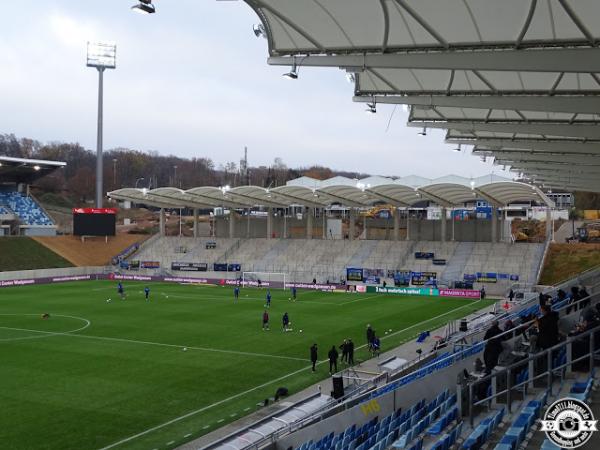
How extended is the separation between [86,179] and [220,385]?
118m

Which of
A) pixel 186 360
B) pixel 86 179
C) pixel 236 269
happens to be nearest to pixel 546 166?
pixel 186 360

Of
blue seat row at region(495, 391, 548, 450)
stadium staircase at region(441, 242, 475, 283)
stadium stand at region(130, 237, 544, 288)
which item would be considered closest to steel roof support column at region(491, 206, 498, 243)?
stadium stand at region(130, 237, 544, 288)

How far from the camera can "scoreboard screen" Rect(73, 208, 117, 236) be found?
236ft

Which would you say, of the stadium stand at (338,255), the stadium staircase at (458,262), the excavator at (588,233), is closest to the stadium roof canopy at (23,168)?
the stadium stand at (338,255)

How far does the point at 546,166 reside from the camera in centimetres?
3403

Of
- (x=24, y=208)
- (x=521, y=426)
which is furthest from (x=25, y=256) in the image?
(x=521, y=426)

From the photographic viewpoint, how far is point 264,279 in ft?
213

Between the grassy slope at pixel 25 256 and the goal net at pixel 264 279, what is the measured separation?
21.1m

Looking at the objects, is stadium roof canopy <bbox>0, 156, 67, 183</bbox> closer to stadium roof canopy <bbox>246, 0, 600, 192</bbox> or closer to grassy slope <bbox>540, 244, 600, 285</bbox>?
grassy slope <bbox>540, 244, 600, 285</bbox>

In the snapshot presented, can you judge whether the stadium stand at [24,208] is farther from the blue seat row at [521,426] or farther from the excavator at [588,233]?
the blue seat row at [521,426]

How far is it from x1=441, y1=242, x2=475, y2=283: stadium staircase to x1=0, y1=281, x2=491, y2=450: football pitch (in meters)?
9.74

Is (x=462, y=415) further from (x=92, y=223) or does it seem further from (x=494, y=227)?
(x=92, y=223)

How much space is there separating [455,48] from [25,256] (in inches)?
2464

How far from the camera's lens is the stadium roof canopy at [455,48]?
12398 millimetres
